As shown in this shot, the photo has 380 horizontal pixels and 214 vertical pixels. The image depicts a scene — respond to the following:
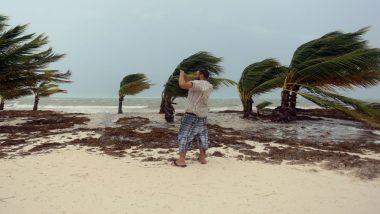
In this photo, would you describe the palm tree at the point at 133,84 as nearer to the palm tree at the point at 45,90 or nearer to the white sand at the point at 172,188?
the palm tree at the point at 45,90

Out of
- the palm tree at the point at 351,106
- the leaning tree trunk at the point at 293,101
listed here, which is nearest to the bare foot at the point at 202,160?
the palm tree at the point at 351,106

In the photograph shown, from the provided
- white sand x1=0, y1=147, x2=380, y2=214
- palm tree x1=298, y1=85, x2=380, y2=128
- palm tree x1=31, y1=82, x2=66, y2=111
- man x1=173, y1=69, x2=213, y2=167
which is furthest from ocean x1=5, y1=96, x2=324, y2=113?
white sand x1=0, y1=147, x2=380, y2=214

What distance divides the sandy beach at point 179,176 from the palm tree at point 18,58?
291 cm

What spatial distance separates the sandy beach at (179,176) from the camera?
3760 millimetres

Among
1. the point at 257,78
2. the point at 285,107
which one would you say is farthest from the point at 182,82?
the point at 257,78

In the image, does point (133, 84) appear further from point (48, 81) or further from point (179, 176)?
point (179, 176)

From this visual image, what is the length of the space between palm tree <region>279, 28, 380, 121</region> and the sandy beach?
3.18 metres

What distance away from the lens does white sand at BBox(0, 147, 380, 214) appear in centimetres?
370

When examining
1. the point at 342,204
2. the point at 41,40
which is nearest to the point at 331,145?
the point at 342,204

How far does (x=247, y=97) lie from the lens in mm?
12781

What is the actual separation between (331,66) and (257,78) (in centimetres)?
271

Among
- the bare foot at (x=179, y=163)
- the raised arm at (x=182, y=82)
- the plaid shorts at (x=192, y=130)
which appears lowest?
the bare foot at (x=179, y=163)

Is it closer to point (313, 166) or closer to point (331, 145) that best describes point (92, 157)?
point (313, 166)

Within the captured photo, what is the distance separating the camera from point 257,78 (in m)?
12.3
